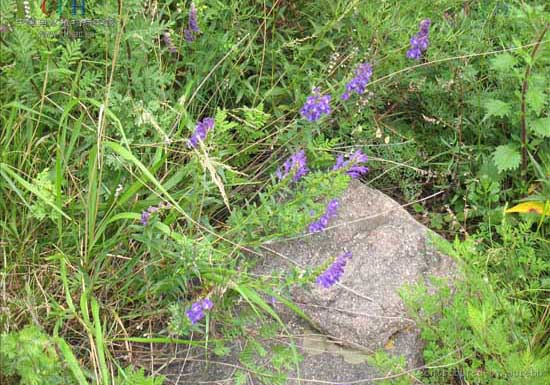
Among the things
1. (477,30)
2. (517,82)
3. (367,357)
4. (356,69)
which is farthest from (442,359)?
(477,30)

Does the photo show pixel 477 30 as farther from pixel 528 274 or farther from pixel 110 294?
pixel 110 294

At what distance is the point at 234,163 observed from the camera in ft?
10.6

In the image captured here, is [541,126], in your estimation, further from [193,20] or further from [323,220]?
[193,20]

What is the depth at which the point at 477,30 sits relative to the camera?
364cm

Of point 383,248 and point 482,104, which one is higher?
point 482,104

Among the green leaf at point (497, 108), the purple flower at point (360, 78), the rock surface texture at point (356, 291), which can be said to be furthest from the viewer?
the green leaf at point (497, 108)

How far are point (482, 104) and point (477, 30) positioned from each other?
1.28 ft

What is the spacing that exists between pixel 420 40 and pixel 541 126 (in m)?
0.70

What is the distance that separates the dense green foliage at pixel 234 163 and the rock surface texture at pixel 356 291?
0.14 metres

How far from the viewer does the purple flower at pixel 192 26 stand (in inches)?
117

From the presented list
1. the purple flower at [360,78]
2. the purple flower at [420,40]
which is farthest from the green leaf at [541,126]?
the purple flower at [360,78]

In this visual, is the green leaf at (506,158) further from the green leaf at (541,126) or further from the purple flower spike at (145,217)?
the purple flower spike at (145,217)

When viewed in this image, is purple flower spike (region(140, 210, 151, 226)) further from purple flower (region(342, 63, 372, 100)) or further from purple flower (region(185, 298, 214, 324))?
purple flower (region(342, 63, 372, 100))

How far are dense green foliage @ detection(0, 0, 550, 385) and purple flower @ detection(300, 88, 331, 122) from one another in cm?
9
